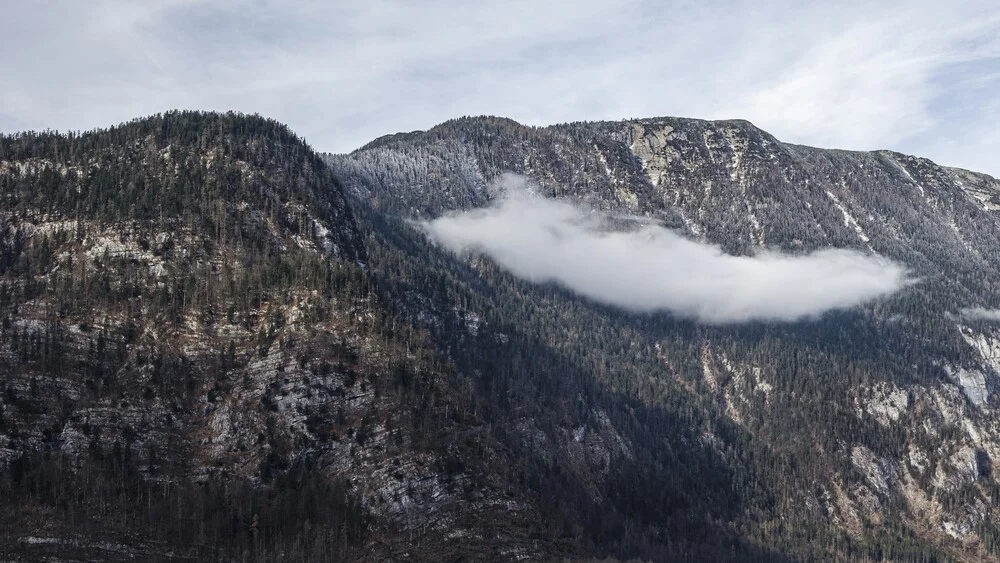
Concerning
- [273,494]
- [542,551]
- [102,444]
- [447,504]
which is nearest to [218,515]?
[273,494]

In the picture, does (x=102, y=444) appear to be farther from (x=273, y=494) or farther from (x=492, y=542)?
(x=492, y=542)

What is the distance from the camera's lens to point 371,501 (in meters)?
198

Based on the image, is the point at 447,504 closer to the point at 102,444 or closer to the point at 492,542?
the point at 492,542

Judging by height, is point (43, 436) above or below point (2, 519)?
above

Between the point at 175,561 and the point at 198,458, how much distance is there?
26531 mm

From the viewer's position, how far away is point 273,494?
19550 cm

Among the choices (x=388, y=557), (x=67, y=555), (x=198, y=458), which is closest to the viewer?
(x=67, y=555)

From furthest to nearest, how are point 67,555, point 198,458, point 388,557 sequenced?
point 198,458, point 388,557, point 67,555

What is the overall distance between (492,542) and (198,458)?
5429 cm

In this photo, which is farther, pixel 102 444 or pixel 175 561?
pixel 102 444

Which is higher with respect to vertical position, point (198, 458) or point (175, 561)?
point (198, 458)

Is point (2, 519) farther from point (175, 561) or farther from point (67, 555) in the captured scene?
point (175, 561)

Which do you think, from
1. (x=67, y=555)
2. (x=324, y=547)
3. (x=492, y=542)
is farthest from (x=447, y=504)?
(x=67, y=555)

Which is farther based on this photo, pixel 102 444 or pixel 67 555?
pixel 102 444
